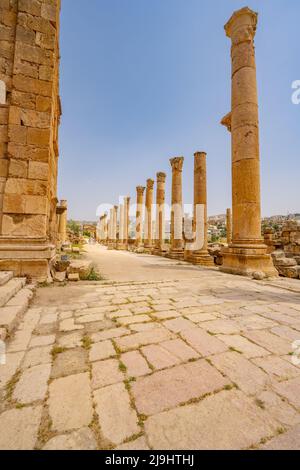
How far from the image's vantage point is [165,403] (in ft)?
4.90

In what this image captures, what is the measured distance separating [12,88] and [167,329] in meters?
5.89

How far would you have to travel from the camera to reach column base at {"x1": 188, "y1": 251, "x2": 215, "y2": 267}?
1077 centimetres

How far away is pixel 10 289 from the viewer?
3623 mm

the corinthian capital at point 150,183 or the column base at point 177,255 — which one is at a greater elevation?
the corinthian capital at point 150,183

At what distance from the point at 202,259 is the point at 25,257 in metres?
7.98

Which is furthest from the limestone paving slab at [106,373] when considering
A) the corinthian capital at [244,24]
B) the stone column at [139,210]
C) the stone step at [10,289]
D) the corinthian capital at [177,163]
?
the stone column at [139,210]

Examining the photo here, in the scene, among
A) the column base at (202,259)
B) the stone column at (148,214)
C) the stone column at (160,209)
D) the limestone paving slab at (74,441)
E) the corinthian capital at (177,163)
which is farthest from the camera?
the stone column at (148,214)

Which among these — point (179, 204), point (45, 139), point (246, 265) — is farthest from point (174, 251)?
point (45, 139)

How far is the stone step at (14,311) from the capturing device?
2.48m

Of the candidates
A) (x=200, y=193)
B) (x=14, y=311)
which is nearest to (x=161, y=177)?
(x=200, y=193)

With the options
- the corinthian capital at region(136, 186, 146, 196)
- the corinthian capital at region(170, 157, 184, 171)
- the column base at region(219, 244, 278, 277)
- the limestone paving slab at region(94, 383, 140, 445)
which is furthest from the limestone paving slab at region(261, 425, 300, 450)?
the corinthian capital at region(136, 186, 146, 196)

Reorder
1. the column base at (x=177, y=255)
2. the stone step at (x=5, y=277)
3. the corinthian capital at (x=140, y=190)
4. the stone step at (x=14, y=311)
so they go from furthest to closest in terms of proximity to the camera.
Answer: the corinthian capital at (x=140, y=190) < the column base at (x=177, y=255) < the stone step at (x=5, y=277) < the stone step at (x=14, y=311)

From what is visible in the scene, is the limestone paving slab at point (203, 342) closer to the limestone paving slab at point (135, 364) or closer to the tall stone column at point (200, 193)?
the limestone paving slab at point (135, 364)

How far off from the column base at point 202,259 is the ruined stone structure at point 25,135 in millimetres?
7400
